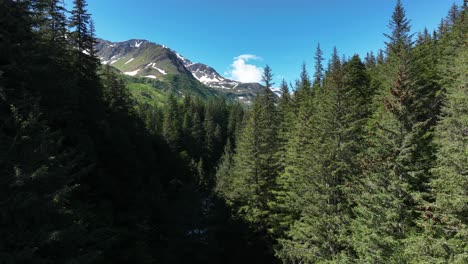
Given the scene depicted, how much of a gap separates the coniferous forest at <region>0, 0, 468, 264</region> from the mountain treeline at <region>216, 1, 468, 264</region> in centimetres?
10

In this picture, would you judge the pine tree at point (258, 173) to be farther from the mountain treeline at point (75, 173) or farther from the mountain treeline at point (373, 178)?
the mountain treeline at point (75, 173)

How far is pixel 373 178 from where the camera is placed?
15.7 m

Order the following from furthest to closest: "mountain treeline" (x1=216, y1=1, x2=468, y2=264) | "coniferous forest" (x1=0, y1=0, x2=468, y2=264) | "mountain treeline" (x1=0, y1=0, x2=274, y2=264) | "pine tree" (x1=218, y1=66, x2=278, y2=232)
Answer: "pine tree" (x1=218, y1=66, x2=278, y2=232)
"mountain treeline" (x1=216, y1=1, x2=468, y2=264)
"coniferous forest" (x1=0, y1=0, x2=468, y2=264)
"mountain treeline" (x1=0, y1=0, x2=274, y2=264)

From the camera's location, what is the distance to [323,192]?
20.4 meters

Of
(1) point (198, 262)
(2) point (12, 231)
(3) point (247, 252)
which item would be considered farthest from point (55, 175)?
(3) point (247, 252)

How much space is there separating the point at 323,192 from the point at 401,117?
7743mm

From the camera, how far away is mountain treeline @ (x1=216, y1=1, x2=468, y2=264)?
12.7 metres

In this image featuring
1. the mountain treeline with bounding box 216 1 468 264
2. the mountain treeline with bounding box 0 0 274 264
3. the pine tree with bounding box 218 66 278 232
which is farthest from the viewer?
the pine tree with bounding box 218 66 278 232

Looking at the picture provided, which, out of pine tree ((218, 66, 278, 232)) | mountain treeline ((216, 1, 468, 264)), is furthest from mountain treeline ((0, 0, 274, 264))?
mountain treeline ((216, 1, 468, 264))

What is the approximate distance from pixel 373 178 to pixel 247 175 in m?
14.3

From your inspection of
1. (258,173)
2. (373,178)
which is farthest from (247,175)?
(373,178)

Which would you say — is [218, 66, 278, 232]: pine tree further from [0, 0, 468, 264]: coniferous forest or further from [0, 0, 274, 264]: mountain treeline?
[0, 0, 274, 264]: mountain treeline

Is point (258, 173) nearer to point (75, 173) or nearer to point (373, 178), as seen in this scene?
point (373, 178)

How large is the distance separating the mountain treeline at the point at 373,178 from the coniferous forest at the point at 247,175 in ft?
0.31
